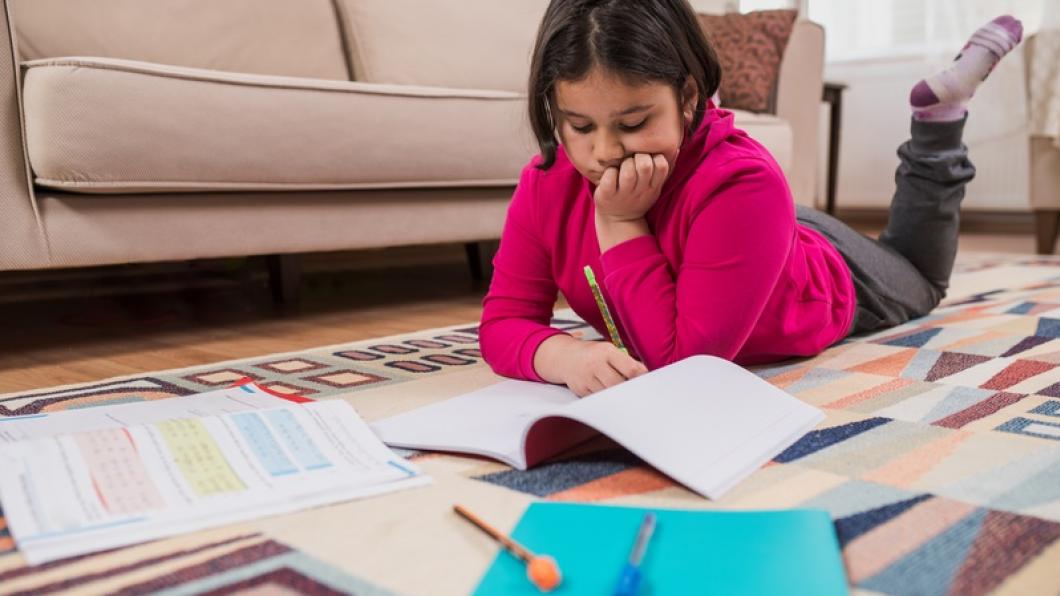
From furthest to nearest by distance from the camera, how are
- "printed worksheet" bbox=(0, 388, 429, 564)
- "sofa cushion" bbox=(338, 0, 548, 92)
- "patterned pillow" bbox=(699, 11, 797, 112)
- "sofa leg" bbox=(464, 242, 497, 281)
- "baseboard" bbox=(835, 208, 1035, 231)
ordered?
1. "baseboard" bbox=(835, 208, 1035, 231)
2. "patterned pillow" bbox=(699, 11, 797, 112)
3. "sofa leg" bbox=(464, 242, 497, 281)
4. "sofa cushion" bbox=(338, 0, 548, 92)
5. "printed worksheet" bbox=(0, 388, 429, 564)

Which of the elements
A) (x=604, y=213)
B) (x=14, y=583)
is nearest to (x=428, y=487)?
(x=14, y=583)

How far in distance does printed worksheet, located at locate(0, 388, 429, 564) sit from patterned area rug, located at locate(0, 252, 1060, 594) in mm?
24

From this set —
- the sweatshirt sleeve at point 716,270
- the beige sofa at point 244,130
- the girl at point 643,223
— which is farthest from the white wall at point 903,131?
the sweatshirt sleeve at point 716,270

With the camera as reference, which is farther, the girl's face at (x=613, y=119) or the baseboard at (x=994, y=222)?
the baseboard at (x=994, y=222)

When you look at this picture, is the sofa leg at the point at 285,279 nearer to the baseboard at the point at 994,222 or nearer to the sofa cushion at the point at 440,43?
the sofa cushion at the point at 440,43

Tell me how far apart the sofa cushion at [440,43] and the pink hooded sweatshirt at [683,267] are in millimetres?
1212

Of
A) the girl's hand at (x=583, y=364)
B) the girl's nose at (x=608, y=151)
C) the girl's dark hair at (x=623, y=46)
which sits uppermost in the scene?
the girl's dark hair at (x=623, y=46)

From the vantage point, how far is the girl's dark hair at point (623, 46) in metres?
0.87

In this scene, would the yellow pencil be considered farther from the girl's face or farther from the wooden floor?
the wooden floor

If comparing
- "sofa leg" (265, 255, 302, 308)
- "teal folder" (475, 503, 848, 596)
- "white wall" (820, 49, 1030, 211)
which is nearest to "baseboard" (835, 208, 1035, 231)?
"white wall" (820, 49, 1030, 211)

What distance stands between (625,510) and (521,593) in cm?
13

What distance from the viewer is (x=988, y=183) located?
11.3 ft

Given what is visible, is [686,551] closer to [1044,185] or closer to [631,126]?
[631,126]

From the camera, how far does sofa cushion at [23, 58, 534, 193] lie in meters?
1.29
